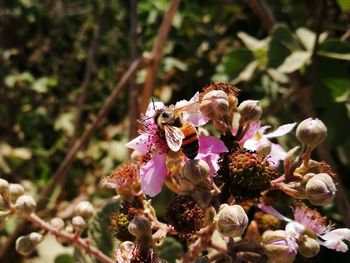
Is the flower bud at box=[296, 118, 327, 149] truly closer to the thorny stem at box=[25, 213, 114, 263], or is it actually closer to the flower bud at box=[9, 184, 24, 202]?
the thorny stem at box=[25, 213, 114, 263]

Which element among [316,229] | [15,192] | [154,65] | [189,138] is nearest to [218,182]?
[189,138]

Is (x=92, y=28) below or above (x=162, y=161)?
below

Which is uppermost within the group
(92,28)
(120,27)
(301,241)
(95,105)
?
(301,241)

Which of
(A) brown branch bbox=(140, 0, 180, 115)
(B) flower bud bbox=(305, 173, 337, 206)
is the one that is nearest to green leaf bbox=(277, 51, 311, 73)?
(A) brown branch bbox=(140, 0, 180, 115)

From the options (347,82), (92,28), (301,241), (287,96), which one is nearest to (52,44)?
(92,28)

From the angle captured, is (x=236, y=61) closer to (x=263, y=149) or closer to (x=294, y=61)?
(x=294, y=61)

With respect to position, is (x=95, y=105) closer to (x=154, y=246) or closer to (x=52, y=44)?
(x=52, y=44)

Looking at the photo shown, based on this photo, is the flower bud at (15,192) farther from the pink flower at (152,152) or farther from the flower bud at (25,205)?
the pink flower at (152,152)

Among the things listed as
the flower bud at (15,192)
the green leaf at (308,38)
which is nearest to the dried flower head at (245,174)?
the flower bud at (15,192)
